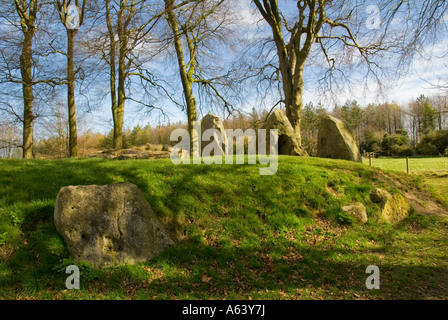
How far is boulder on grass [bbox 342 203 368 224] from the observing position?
7.61 meters

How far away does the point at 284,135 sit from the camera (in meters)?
14.6

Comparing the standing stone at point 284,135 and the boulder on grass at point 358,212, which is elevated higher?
the standing stone at point 284,135

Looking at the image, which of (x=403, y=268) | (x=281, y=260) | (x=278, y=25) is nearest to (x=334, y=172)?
(x=403, y=268)

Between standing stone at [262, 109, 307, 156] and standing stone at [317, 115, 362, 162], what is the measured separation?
1.28 meters

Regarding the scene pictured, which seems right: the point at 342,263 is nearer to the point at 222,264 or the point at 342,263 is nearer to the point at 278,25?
the point at 222,264

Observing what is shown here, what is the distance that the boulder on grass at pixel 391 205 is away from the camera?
836 cm

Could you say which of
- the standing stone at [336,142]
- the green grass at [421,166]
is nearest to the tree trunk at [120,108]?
the standing stone at [336,142]

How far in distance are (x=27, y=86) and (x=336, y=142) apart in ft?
55.2

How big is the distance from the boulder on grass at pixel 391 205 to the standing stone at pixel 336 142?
4.83 m

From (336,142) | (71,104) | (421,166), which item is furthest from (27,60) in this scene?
(421,166)

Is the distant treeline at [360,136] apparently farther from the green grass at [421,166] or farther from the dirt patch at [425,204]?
the dirt patch at [425,204]
